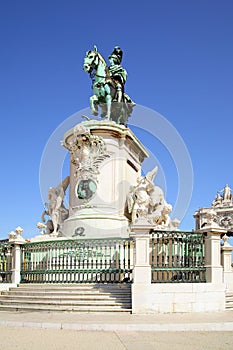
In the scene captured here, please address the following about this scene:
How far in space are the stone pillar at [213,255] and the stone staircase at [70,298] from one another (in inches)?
100.0

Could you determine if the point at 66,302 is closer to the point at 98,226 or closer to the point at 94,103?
the point at 98,226

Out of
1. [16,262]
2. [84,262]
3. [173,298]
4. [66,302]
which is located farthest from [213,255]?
[16,262]

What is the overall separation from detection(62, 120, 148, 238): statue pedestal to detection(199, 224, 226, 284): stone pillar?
583 centimetres

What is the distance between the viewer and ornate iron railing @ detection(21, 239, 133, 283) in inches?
605

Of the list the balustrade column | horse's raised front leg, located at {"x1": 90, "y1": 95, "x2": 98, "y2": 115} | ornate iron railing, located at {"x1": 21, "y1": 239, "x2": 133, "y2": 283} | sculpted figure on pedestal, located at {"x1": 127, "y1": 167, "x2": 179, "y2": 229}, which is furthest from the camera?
horse's raised front leg, located at {"x1": 90, "y1": 95, "x2": 98, "y2": 115}

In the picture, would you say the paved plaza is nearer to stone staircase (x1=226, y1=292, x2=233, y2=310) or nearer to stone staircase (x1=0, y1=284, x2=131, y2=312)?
stone staircase (x1=0, y1=284, x2=131, y2=312)

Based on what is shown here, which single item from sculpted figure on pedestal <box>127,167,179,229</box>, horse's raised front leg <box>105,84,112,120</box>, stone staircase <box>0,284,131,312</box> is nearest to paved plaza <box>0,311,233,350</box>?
stone staircase <box>0,284,131,312</box>

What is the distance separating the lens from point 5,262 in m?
18.1

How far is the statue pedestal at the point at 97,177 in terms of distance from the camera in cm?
2038

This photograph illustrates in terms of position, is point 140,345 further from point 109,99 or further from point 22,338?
point 109,99

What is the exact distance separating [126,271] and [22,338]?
242 inches

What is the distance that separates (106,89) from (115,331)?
15.2 m

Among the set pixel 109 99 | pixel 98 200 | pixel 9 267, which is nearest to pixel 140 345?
pixel 9 267

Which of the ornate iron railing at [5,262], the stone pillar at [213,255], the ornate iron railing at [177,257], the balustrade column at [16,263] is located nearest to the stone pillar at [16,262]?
the balustrade column at [16,263]
